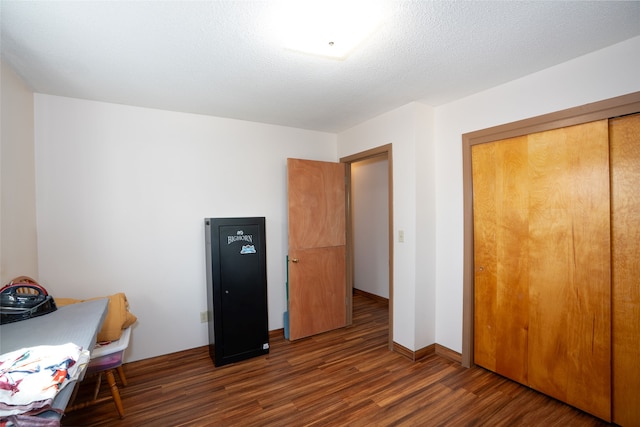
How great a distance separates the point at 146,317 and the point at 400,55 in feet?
10.1

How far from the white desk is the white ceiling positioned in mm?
1551

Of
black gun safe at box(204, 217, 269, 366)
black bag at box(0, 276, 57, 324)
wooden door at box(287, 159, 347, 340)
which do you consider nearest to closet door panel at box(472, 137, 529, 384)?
wooden door at box(287, 159, 347, 340)

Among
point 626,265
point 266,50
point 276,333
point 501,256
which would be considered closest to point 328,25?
point 266,50

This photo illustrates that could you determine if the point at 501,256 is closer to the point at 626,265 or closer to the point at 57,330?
the point at 626,265

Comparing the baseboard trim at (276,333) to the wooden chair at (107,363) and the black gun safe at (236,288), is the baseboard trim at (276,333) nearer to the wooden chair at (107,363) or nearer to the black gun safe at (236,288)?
the black gun safe at (236,288)

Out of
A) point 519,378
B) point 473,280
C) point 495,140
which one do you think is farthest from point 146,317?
point 495,140

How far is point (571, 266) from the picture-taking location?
1.99 m

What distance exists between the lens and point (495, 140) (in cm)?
237

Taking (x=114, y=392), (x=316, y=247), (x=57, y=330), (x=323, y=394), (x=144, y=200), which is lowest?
(x=323, y=394)

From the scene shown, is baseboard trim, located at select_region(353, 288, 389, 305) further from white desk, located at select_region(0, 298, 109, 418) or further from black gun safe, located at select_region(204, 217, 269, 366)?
white desk, located at select_region(0, 298, 109, 418)

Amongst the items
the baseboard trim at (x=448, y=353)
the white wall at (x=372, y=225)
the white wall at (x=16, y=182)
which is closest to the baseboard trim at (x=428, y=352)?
the baseboard trim at (x=448, y=353)

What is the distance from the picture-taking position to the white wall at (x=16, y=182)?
187 cm

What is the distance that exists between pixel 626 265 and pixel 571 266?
27 cm

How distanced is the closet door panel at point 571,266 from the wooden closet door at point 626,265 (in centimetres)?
4
